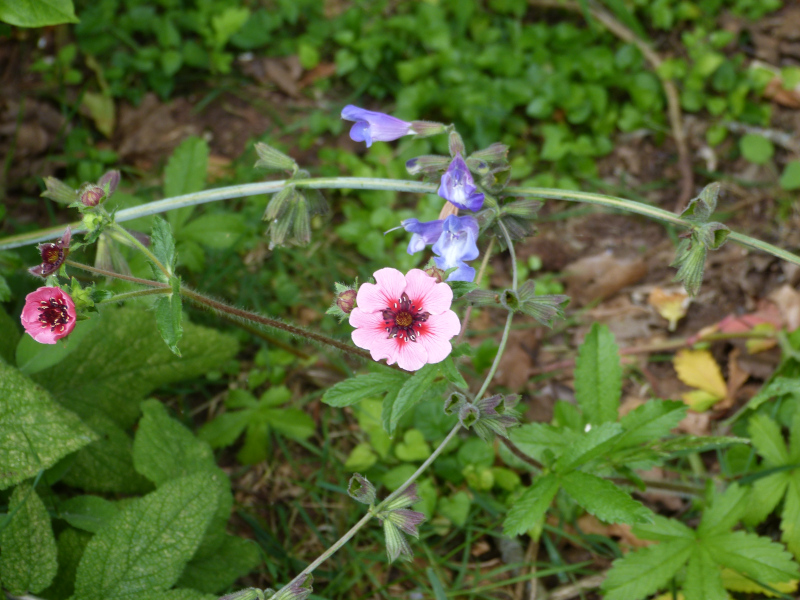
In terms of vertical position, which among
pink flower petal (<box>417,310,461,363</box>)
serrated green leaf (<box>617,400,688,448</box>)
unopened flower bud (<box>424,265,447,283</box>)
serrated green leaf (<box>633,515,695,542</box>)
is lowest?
serrated green leaf (<box>633,515,695,542</box>)

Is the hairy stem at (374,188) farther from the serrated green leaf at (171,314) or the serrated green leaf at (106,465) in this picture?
the serrated green leaf at (106,465)

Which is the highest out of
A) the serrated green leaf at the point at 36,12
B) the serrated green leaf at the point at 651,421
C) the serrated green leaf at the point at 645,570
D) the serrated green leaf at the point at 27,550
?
the serrated green leaf at the point at 36,12

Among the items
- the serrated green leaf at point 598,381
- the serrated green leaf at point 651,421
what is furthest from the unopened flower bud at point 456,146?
the serrated green leaf at point 651,421

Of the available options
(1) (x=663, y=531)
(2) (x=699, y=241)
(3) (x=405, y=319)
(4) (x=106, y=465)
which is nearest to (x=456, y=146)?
(3) (x=405, y=319)

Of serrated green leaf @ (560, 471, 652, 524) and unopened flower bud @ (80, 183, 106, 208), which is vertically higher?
unopened flower bud @ (80, 183, 106, 208)

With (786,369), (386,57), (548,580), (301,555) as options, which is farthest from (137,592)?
Result: (386,57)

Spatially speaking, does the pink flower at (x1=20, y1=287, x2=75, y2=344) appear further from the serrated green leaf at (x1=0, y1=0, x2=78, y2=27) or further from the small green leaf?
the small green leaf

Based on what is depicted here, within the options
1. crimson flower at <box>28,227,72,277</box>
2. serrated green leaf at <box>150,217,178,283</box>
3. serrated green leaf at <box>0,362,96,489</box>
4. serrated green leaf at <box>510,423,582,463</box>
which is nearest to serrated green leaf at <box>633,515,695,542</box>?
serrated green leaf at <box>510,423,582,463</box>
